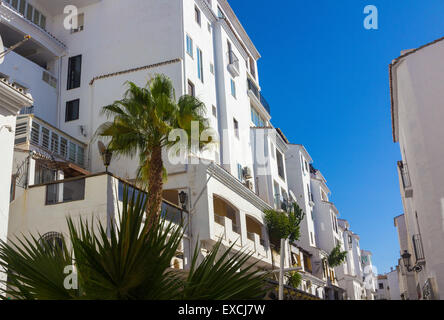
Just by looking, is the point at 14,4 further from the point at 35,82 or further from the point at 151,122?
the point at 151,122

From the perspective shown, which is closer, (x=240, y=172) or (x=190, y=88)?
(x=190, y=88)

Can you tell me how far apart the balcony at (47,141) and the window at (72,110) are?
8.95 feet

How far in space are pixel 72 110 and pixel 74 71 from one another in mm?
2726

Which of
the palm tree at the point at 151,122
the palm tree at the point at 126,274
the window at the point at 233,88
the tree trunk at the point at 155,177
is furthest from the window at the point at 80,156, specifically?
the palm tree at the point at 126,274

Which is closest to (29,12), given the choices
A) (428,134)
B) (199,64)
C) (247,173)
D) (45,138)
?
(199,64)

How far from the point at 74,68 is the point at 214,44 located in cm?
866

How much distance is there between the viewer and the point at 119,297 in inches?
203

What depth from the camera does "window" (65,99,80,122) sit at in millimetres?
26844

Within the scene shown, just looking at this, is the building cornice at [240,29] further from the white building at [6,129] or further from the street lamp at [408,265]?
the white building at [6,129]

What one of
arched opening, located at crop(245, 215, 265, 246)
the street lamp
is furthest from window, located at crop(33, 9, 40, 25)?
the street lamp

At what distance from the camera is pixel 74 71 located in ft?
93.0

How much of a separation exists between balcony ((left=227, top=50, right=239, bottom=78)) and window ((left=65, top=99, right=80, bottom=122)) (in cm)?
978

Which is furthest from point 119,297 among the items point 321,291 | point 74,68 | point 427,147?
point 321,291

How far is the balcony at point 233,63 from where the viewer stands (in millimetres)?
31000
